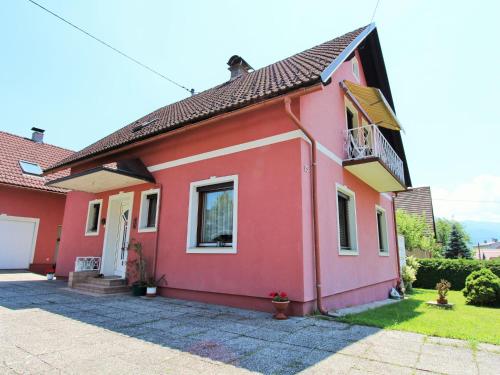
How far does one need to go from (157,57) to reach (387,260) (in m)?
11.0

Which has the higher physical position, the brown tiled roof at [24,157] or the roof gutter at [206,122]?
the brown tiled roof at [24,157]

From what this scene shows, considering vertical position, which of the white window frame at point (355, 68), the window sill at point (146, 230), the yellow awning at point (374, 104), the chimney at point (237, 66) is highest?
the chimney at point (237, 66)

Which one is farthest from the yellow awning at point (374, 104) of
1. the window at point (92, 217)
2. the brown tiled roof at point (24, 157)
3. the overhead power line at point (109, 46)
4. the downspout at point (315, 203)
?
the brown tiled roof at point (24, 157)

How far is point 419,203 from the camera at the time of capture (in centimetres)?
2500

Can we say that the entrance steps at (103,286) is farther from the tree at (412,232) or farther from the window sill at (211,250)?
the tree at (412,232)

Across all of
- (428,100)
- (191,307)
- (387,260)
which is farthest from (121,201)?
(428,100)

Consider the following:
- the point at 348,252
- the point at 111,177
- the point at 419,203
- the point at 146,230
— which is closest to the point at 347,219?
the point at 348,252

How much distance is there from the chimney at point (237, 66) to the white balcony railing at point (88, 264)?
9.50m

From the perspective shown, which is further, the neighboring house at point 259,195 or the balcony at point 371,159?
the balcony at point 371,159

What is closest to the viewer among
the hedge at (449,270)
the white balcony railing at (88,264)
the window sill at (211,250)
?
the window sill at (211,250)

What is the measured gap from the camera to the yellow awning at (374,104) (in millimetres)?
8995

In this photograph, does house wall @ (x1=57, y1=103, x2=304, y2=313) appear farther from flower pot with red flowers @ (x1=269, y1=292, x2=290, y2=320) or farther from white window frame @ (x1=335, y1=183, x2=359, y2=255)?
white window frame @ (x1=335, y1=183, x2=359, y2=255)

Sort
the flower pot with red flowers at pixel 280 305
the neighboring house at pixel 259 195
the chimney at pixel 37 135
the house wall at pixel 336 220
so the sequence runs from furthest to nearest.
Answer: the chimney at pixel 37 135 → the house wall at pixel 336 220 → the neighboring house at pixel 259 195 → the flower pot with red flowers at pixel 280 305

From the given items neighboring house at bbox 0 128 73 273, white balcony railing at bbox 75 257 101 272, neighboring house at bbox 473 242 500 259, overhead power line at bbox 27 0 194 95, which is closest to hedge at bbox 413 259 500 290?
overhead power line at bbox 27 0 194 95
